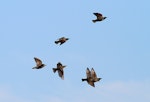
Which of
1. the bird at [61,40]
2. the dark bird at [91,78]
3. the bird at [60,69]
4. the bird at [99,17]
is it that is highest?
the bird at [99,17]

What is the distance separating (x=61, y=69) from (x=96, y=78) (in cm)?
395

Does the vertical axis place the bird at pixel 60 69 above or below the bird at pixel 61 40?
below

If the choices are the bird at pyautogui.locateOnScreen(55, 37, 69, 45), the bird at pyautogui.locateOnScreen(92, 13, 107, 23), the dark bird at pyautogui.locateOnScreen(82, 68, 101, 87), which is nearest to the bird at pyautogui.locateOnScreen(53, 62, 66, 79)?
the bird at pyautogui.locateOnScreen(55, 37, 69, 45)

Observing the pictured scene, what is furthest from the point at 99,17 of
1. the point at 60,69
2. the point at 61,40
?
the point at 60,69

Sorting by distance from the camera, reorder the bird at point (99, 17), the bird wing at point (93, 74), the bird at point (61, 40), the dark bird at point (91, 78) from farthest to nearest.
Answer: the bird at point (61, 40), the bird at point (99, 17), the bird wing at point (93, 74), the dark bird at point (91, 78)

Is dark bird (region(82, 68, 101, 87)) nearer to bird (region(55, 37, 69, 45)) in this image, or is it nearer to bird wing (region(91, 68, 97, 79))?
bird wing (region(91, 68, 97, 79))

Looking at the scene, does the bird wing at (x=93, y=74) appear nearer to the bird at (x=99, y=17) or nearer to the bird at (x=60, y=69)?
the bird at (x=60, y=69)

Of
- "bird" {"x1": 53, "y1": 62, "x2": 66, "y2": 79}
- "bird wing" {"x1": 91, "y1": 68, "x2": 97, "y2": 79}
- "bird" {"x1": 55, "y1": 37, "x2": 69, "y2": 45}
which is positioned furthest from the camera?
"bird" {"x1": 53, "y1": 62, "x2": 66, "y2": 79}

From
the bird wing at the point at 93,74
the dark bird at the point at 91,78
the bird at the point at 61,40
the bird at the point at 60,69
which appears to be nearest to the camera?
the dark bird at the point at 91,78

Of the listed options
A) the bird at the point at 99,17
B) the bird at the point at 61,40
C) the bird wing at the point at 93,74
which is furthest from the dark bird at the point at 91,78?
the bird at the point at 99,17

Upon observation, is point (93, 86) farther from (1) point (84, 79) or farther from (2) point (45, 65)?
(2) point (45, 65)

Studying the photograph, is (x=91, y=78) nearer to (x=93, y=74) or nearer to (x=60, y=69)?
(x=93, y=74)

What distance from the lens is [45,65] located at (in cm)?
6256

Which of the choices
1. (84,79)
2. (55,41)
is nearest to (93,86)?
(84,79)
